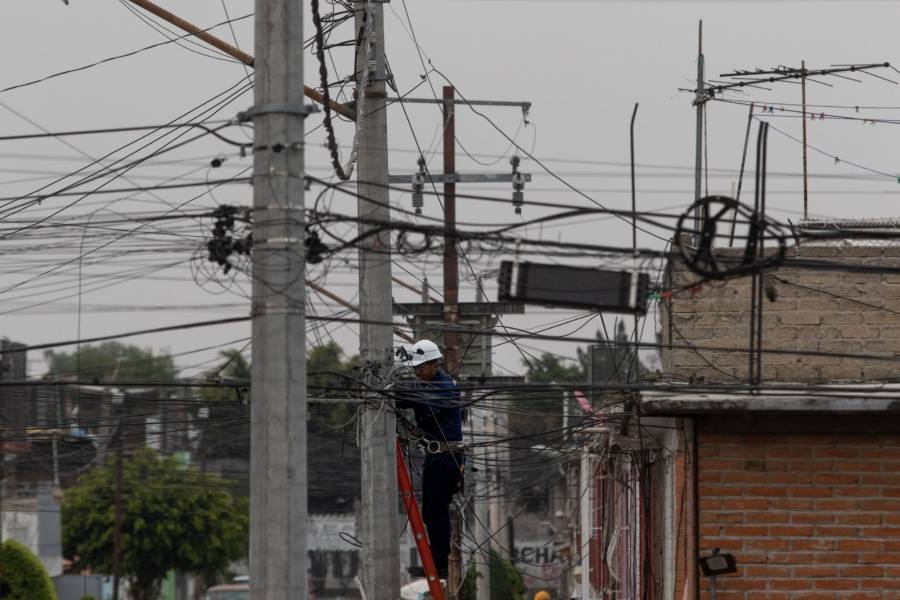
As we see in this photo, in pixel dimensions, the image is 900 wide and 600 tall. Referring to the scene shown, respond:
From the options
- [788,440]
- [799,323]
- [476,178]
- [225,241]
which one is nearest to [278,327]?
[225,241]

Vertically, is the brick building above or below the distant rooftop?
below

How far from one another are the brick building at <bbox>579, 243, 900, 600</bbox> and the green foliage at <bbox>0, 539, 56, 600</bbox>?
23.1m

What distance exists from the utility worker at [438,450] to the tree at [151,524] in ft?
108

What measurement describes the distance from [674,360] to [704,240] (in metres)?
3.28

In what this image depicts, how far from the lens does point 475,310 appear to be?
23031 millimetres

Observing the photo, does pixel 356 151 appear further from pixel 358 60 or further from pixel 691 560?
pixel 691 560

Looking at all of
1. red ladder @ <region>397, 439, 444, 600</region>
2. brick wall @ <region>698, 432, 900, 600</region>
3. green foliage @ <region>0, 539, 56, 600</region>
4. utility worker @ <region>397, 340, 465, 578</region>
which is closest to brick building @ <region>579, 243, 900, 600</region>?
brick wall @ <region>698, 432, 900, 600</region>

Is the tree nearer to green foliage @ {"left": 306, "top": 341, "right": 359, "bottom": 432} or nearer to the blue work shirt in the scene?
green foliage @ {"left": 306, "top": 341, "right": 359, "bottom": 432}

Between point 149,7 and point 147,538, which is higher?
point 149,7

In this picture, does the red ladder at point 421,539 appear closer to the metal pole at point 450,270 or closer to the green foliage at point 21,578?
the metal pole at point 450,270

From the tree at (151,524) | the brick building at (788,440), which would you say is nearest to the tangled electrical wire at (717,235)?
the brick building at (788,440)

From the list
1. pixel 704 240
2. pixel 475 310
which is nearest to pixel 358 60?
pixel 704 240

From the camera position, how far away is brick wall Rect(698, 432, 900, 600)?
1199 cm

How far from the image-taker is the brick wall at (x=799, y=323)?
43.7ft
